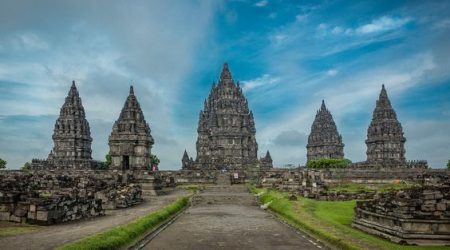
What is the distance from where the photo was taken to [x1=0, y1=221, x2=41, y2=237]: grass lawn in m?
15.5

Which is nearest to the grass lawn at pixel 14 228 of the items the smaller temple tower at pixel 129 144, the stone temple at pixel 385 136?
the smaller temple tower at pixel 129 144

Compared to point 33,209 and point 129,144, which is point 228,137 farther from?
point 33,209

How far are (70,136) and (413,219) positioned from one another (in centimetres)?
8355

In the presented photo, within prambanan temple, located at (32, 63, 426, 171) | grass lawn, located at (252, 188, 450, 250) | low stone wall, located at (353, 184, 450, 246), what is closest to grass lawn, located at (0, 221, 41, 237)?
grass lawn, located at (252, 188, 450, 250)

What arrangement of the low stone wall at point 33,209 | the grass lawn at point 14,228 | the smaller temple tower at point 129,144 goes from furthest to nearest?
the smaller temple tower at point 129,144
the low stone wall at point 33,209
the grass lawn at point 14,228

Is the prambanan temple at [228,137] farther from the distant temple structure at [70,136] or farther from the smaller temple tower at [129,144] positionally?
the smaller temple tower at [129,144]

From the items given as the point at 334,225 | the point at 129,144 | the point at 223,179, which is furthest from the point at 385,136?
the point at 334,225

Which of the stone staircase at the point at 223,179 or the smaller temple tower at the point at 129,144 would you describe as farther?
the smaller temple tower at the point at 129,144

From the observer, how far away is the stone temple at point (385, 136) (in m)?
95.6

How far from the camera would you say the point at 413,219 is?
44.6ft

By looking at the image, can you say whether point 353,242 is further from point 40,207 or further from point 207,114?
point 207,114

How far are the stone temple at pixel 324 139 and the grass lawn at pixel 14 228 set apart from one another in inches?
3677

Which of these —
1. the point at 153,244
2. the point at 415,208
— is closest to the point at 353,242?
the point at 415,208

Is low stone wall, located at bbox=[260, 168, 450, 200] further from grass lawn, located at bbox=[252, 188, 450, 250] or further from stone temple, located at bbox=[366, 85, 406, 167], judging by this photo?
stone temple, located at bbox=[366, 85, 406, 167]
